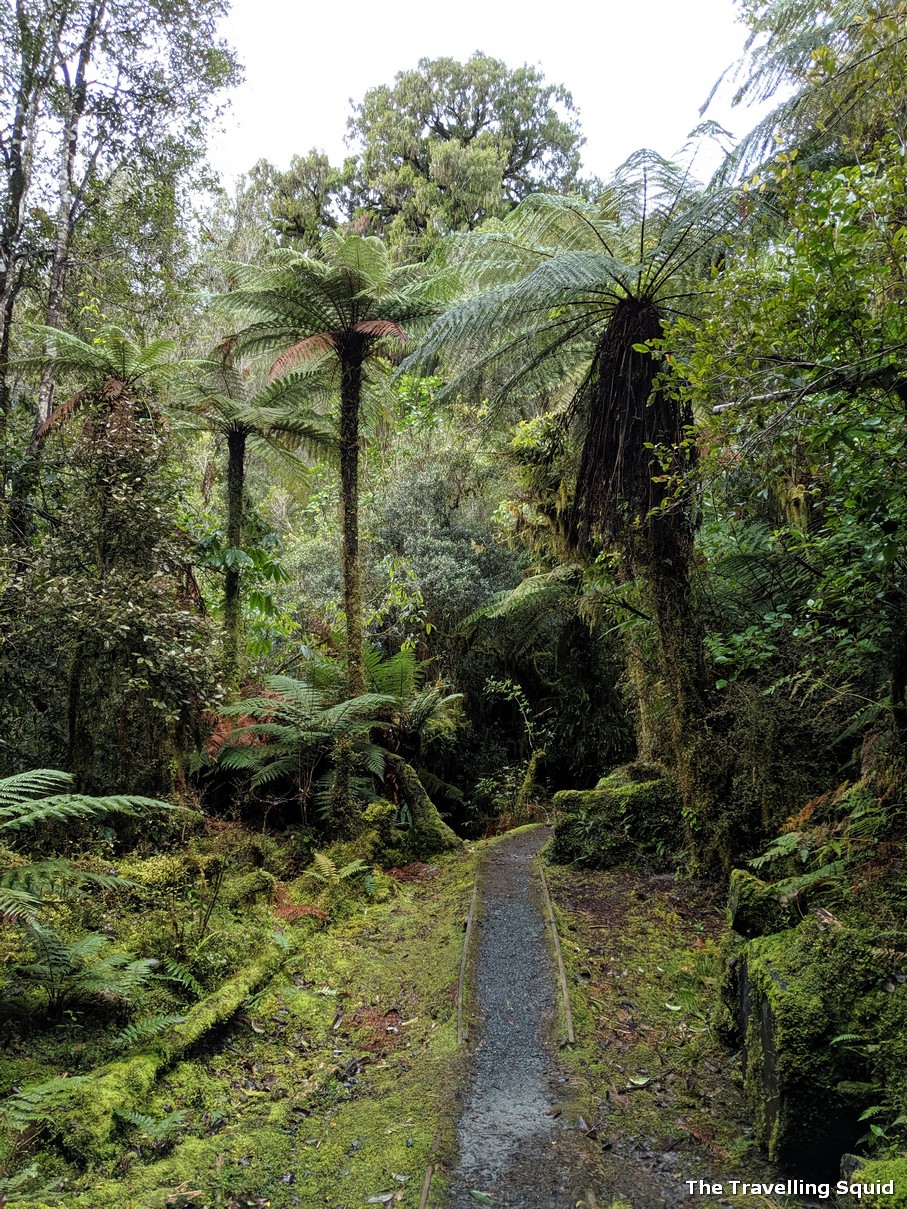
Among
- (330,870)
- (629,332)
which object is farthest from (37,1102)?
(629,332)

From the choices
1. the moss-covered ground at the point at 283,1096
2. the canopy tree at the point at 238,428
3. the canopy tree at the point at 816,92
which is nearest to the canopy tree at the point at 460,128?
the canopy tree at the point at 238,428

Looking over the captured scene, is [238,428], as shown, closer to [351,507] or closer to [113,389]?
[351,507]

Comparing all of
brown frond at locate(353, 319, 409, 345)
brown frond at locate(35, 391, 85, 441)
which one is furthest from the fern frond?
brown frond at locate(353, 319, 409, 345)

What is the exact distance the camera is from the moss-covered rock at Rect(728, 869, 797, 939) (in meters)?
3.90

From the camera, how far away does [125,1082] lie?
3.09 m

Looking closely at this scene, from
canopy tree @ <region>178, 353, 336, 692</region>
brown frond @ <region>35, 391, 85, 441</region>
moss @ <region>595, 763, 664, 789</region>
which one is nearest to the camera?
brown frond @ <region>35, 391, 85, 441</region>

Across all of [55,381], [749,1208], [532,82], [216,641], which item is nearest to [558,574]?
[216,641]

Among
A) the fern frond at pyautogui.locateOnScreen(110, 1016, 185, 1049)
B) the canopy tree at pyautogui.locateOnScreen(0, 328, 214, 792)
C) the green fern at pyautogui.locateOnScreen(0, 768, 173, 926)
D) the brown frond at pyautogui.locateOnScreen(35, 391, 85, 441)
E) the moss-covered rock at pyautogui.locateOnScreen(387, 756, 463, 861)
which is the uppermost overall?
the brown frond at pyautogui.locateOnScreen(35, 391, 85, 441)

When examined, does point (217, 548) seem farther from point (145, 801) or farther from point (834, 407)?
point (834, 407)

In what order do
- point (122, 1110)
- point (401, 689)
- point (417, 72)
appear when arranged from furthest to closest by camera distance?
1. point (417, 72)
2. point (401, 689)
3. point (122, 1110)

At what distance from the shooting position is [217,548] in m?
8.30

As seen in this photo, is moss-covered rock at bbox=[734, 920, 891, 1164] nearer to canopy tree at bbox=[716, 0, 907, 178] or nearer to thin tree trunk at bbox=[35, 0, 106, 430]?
canopy tree at bbox=[716, 0, 907, 178]

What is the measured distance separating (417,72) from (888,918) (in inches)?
1073

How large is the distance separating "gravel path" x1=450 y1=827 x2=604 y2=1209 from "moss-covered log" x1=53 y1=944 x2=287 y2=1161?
135 cm
